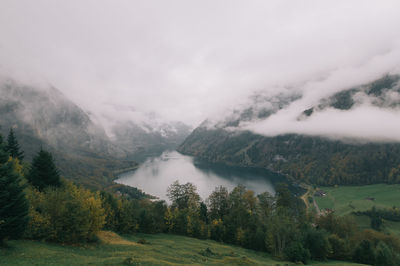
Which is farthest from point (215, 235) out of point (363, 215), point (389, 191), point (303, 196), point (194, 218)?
point (389, 191)

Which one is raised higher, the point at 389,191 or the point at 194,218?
the point at 389,191

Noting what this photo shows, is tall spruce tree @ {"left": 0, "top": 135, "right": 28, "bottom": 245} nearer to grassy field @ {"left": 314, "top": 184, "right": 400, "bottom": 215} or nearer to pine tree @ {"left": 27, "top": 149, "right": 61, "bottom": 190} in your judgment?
pine tree @ {"left": 27, "top": 149, "right": 61, "bottom": 190}

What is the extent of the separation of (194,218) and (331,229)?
47513 millimetres

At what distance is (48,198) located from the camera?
101 feet

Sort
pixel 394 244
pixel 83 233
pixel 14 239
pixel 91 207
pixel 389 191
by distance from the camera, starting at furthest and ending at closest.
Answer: pixel 389 191
pixel 394 244
pixel 91 207
pixel 83 233
pixel 14 239

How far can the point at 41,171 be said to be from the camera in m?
44.2

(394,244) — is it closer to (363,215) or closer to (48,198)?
(363,215)

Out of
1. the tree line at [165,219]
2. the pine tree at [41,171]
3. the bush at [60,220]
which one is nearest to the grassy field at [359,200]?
the tree line at [165,219]

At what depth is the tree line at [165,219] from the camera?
24000 millimetres

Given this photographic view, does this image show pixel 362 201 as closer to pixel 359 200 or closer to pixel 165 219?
pixel 359 200

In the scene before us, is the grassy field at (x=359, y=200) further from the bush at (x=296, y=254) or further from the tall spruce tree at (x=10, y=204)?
the tall spruce tree at (x=10, y=204)

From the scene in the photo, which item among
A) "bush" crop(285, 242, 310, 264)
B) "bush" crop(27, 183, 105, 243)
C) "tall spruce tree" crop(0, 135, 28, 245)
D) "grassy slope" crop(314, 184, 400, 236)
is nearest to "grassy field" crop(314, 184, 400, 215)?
"grassy slope" crop(314, 184, 400, 236)

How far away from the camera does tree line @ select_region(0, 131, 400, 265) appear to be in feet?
78.7

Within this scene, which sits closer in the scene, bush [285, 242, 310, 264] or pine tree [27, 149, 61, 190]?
pine tree [27, 149, 61, 190]
